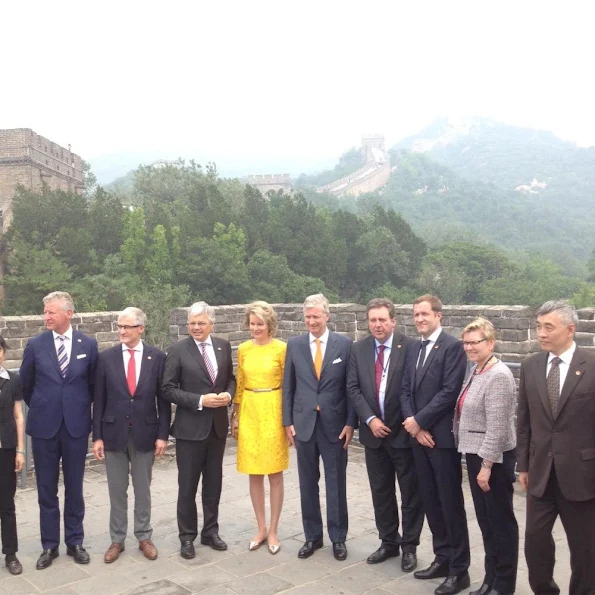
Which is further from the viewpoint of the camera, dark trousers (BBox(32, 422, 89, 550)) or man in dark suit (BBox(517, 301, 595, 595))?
dark trousers (BBox(32, 422, 89, 550))

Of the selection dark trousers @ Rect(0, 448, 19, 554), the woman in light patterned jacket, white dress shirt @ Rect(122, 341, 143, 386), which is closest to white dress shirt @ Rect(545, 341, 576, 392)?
the woman in light patterned jacket

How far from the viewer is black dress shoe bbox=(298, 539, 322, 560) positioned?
4836 mm

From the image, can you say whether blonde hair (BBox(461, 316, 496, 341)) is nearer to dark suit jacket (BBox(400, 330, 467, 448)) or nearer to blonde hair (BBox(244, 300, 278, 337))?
dark suit jacket (BBox(400, 330, 467, 448))

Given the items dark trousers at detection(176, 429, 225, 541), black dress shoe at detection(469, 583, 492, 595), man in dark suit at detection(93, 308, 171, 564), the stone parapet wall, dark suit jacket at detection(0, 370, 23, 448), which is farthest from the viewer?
the stone parapet wall

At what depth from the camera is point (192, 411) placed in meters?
4.98

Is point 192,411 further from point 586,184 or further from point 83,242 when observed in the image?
point 586,184

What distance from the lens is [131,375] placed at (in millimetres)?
4938

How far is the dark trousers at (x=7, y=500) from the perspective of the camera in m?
4.63

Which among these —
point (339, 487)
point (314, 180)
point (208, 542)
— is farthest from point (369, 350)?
point (314, 180)

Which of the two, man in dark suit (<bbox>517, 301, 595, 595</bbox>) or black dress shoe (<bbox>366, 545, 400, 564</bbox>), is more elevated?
man in dark suit (<bbox>517, 301, 595, 595</bbox>)

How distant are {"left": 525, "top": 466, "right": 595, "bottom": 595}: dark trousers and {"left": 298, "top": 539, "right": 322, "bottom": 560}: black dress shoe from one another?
59.3 inches

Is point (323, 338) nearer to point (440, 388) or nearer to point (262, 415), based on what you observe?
point (262, 415)

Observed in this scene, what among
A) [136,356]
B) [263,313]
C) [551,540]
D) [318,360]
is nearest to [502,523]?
[551,540]

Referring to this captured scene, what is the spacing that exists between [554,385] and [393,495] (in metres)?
1.49
